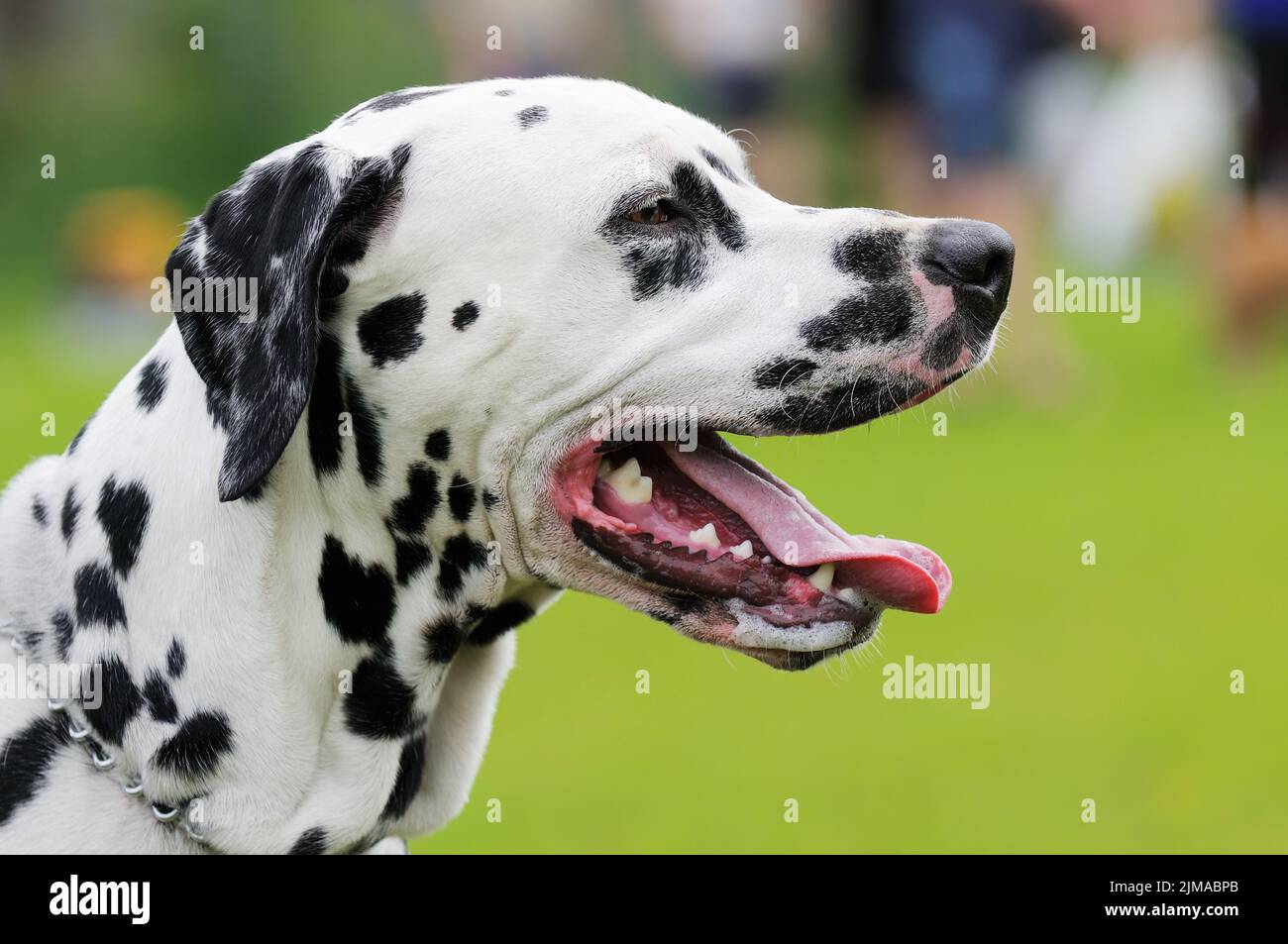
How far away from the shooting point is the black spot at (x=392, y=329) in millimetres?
3244

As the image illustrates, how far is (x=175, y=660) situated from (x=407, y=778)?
22.3 inches

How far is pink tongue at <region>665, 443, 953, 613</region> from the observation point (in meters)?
3.42

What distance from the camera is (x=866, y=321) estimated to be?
11.0ft

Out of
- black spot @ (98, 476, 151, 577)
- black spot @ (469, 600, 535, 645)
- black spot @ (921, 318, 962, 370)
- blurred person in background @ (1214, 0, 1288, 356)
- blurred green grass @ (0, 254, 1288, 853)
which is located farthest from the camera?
blurred person in background @ (1214, 0, 1288, 356)

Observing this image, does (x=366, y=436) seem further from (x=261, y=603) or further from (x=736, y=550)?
(x=736, y=550)

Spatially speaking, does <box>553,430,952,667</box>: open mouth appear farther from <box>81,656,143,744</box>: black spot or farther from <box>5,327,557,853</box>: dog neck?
<box>81,656,143,744</box>: black spot

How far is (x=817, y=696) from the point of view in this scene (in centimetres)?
740

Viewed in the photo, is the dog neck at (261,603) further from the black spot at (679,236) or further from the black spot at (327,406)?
the black spot at (679,236)

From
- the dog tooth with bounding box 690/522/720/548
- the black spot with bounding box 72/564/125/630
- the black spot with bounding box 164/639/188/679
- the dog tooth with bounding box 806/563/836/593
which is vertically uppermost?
the dog tooth with bounding box 690/522/720/548

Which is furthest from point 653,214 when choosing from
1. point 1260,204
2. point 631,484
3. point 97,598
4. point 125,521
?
point 1260,204

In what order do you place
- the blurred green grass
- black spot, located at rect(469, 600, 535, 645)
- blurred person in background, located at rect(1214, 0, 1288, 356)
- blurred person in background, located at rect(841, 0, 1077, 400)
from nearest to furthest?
black spot, located at rect(469, 600, 535, 645) < the blurred green grass < blurred person in background, located at rect(841, 0, 1077, 400) < blurred person in background, located at rect(1214, 0, 1288, 356)

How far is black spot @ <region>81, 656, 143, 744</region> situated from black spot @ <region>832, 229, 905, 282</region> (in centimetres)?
158

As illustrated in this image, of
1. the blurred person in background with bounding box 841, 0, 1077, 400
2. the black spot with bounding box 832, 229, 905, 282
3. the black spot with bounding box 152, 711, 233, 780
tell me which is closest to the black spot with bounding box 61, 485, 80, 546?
the black spot with bounding box 152, 711, 233, 780

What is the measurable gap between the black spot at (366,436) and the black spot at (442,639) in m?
0.31
